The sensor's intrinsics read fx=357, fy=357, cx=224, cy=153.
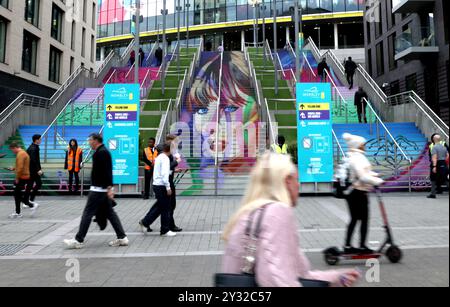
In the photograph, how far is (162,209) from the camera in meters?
6.53

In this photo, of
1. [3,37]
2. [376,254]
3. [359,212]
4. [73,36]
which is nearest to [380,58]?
[73,36]

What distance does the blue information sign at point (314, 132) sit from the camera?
10922mm

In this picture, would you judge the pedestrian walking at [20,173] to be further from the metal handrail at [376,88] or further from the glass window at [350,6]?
the glass window at [350,6]

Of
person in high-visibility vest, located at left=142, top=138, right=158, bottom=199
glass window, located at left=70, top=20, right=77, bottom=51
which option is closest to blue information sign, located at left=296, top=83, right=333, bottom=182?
person in high-visibility vest, located at left=142, top=138, right=158, bottom=199

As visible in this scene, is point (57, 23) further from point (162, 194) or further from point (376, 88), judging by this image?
point (162, 194)

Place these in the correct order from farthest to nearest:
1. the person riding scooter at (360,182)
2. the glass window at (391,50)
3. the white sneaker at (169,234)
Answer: the glass window at (391,50)
the white sneaker at (169,234)
the person riding scooter at (360,182)

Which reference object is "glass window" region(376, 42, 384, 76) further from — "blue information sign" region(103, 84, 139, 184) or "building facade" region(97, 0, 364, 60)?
"blue information sign" region(103, 84, 139, 184)

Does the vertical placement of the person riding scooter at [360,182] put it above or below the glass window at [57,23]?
below

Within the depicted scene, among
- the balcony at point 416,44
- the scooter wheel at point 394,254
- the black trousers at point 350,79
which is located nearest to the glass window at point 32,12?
the black trousers at point 350,79

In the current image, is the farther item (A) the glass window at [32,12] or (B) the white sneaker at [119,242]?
(A) the glass window at [32,12]

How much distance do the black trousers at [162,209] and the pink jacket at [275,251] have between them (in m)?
5.00
